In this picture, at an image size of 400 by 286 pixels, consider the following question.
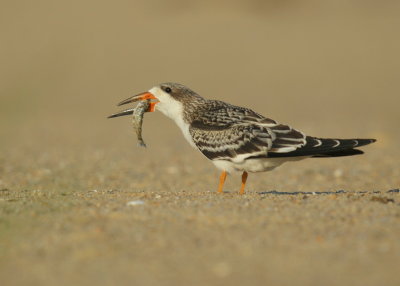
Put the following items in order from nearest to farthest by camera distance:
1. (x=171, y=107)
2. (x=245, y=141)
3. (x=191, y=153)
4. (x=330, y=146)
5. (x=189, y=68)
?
(x=330, y=146) → (x=245, y=141) → (x=171, y=107) → (x=191, y=153) → (x=189, y=68)

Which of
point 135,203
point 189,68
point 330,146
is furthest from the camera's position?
point 189,68

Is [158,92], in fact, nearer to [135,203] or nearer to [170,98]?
[170,98]

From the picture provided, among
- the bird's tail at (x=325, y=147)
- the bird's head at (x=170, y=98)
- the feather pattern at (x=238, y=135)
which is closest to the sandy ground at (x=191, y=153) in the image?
the bird's tail at (x=325, y=147)

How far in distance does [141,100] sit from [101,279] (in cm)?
399

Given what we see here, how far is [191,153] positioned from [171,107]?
4.78 meters

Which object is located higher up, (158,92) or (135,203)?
(158,92)

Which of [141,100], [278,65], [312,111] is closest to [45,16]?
[278,65]

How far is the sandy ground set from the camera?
416cm

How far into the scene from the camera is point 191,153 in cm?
1218

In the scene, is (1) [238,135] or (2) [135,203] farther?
(1) [238,135]

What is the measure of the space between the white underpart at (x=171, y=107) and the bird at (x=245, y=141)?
0.04ft

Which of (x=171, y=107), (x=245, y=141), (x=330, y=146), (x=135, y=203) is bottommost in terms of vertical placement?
(x=135, y=203)

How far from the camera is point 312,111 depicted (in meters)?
17.8

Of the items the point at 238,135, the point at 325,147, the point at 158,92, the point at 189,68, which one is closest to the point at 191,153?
the point at 158,92
